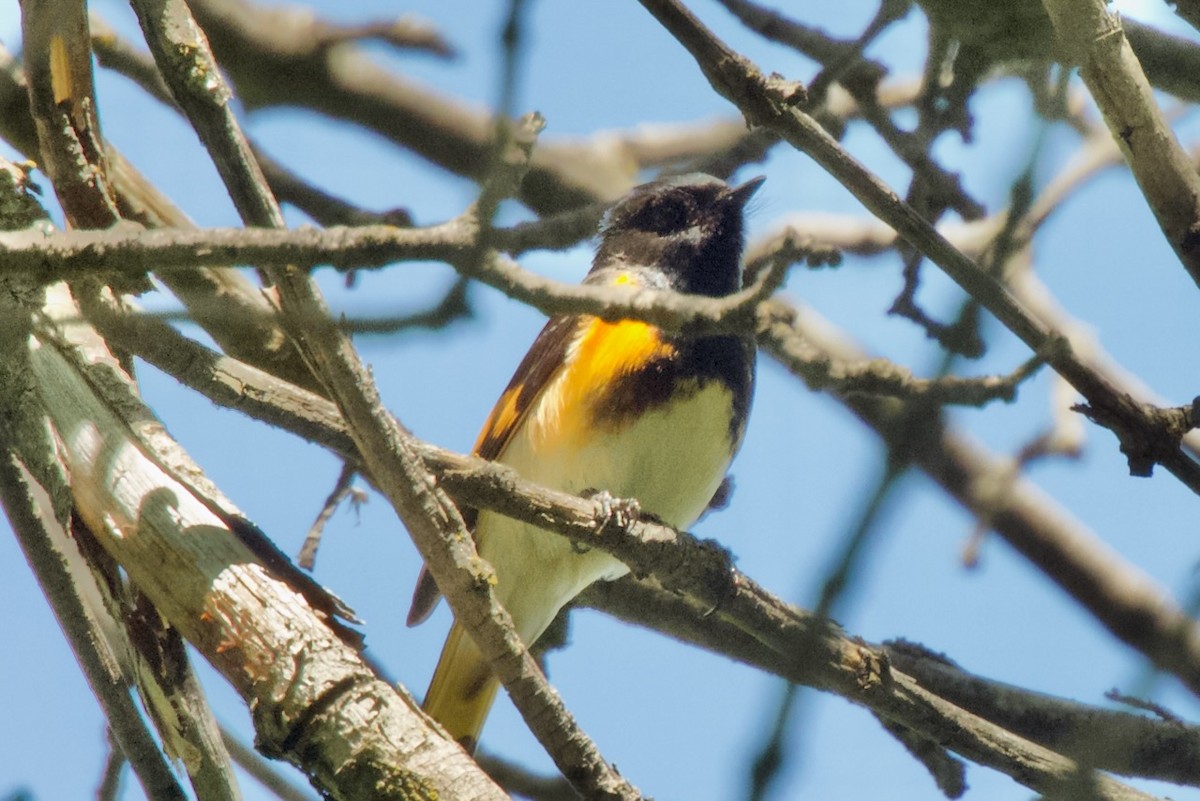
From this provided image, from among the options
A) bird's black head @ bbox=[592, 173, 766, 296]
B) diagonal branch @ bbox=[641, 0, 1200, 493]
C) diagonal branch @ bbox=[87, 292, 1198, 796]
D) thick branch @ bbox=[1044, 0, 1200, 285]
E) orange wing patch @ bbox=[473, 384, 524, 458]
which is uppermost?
bird's black head @ bbox=[592, 173, 766, 296]

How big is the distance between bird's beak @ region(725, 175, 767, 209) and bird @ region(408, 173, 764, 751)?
3.30 ft

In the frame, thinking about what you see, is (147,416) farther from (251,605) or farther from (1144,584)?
(1144,584)

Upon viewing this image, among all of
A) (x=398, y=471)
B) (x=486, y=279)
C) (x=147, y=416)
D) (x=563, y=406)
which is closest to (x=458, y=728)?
(x=563, y=406)

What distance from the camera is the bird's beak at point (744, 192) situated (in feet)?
17.5

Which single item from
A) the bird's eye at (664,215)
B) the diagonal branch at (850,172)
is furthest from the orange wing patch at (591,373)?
the diagonal branch at (850,172)

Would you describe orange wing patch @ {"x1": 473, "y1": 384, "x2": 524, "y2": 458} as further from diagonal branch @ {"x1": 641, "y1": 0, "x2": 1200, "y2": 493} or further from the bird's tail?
diagonal branch @ {"x1": 641, "y1": 0, "x2": 1200, "y2": 493}

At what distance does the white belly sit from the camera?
4.26 metres

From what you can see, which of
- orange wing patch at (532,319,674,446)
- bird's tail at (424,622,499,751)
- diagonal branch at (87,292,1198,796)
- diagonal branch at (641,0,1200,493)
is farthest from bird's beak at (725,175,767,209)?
diagonal branch at (641,0,1200,493)

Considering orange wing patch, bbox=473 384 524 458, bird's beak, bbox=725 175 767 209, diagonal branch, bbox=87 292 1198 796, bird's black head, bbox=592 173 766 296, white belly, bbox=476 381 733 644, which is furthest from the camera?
bird's beak, bbox=725 175 767 209

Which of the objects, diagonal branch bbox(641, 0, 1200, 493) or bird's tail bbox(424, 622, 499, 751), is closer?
diagonal branch bbox(641, 0, 1200, 493)

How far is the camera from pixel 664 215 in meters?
5.46

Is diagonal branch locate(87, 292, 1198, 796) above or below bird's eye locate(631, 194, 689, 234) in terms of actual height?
below

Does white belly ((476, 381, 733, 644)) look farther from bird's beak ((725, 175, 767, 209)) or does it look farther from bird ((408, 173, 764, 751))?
bird's beak ((725, 175, 767, 209))

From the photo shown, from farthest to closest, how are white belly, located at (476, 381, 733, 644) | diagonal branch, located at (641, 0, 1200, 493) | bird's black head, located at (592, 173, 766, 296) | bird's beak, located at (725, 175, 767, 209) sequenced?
bird's beak, located at (725, 175, 767, 209), bird's black head, located at (592, 173, 766, 296), white belly, located at (476, 381, 733, 644), diagonal branch, located at (641, 0, 1200, 493)
